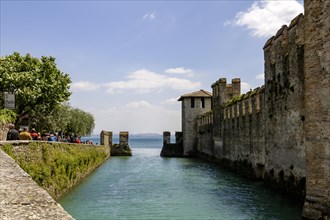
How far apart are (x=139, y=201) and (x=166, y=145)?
1403 inches

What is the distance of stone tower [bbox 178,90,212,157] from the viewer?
46.1 m

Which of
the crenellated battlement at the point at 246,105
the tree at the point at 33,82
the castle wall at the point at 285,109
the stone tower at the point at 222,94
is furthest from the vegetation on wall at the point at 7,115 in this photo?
the stone tower at the point at 222,94

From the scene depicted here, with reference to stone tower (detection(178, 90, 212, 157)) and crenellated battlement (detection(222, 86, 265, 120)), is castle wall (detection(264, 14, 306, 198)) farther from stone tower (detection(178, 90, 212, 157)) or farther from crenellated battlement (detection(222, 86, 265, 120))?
stone tower (detection(178, 90, 212, 157))

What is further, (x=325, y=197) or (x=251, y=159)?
(x=251, y=159)

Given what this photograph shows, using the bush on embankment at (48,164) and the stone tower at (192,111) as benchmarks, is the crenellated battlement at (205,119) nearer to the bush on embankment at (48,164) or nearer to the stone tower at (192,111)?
the stone tower at (192,111)

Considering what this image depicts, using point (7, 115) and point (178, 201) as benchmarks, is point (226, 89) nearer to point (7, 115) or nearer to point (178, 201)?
point (7, 115)

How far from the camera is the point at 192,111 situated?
46.5 meters

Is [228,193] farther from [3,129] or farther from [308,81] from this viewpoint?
[3,129]

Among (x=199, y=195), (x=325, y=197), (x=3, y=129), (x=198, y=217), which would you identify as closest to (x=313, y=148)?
(x=325, y=197)

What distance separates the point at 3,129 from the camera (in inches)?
744

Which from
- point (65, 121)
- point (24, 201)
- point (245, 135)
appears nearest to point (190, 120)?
point (65, 121)

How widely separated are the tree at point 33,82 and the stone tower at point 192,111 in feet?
64.1

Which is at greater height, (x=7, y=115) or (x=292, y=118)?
(x=7, y=115)

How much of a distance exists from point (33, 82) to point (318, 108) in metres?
21.7
